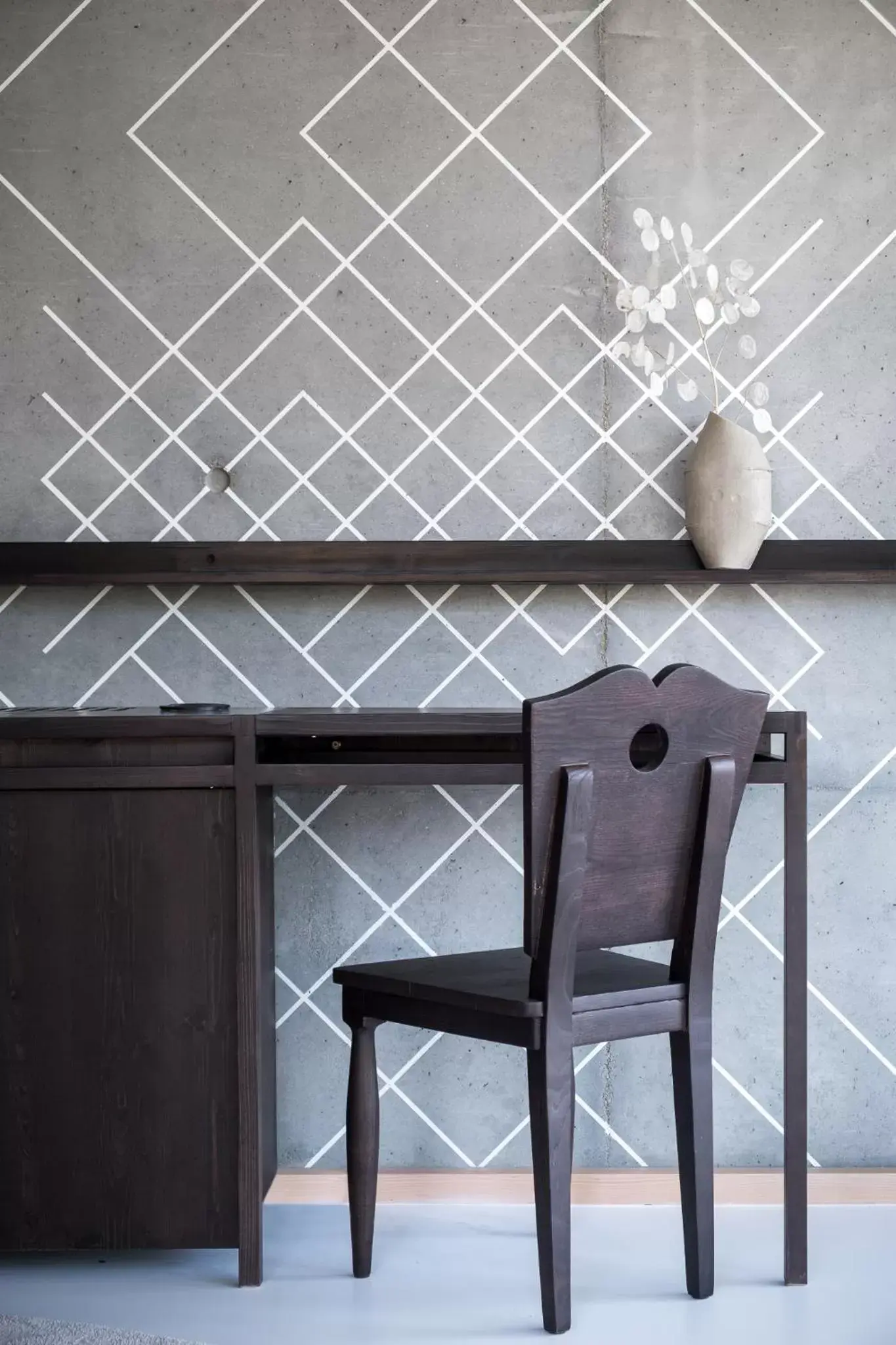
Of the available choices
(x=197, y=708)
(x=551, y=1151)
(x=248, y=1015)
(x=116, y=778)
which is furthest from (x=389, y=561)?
(x=551, y=1151)

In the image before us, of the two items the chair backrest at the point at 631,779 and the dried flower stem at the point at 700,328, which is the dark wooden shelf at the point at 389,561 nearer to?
the dried flower stem at the point at 700,328

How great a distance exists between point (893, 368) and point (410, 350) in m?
0.95

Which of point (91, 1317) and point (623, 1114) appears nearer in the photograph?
point (91, 1317)

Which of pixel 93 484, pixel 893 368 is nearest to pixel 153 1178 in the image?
pixel 93 484

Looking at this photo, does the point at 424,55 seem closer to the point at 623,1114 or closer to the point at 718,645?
the point at 718,645

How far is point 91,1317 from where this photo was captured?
6.35 ft

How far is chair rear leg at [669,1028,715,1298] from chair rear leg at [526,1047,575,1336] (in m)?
0.22

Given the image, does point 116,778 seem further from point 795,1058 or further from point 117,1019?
point 795,1058

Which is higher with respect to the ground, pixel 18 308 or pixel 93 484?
pixel 18 308

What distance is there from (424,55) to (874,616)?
141 centimetres

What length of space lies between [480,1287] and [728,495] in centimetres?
143

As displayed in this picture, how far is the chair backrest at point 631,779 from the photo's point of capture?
170 cm

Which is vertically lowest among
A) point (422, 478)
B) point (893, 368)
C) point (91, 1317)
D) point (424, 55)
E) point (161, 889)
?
point (91, 1317)

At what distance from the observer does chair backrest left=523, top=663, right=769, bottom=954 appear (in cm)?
170
